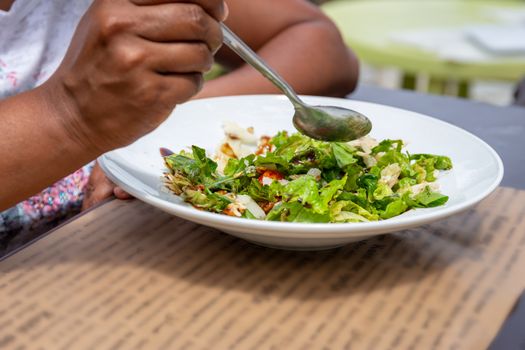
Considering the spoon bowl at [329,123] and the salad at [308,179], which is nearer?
the salad at [308,179]

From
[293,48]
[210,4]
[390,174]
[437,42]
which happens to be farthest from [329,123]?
[437,42]

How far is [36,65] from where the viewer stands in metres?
1.07

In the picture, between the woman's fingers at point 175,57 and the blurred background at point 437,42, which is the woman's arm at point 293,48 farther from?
the blurred background at point 437,42

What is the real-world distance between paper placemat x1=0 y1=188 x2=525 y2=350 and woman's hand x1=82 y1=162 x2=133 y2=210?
0.02 metres

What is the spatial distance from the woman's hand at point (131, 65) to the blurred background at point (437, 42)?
131 cm

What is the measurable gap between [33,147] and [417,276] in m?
0.42

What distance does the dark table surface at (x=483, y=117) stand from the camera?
1.09 m

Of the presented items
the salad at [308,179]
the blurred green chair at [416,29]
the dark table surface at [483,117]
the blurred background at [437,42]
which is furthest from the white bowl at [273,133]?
the blurred green chair at [416,29]

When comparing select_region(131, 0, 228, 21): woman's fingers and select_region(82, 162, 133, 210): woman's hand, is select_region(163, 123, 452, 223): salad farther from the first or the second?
select_region(131, 0, 228, 21): woman's fingers

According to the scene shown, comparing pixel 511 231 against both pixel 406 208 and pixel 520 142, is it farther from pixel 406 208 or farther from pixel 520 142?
pixel 520 142

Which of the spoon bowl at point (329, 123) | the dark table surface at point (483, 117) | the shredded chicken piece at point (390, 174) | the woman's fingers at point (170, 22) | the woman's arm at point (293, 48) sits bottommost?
the dark table surface at point (483, 117)

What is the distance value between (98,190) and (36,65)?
0.86 ft

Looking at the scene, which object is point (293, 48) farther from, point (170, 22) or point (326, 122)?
point (170, 22)

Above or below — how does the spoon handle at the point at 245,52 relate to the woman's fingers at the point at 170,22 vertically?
below
